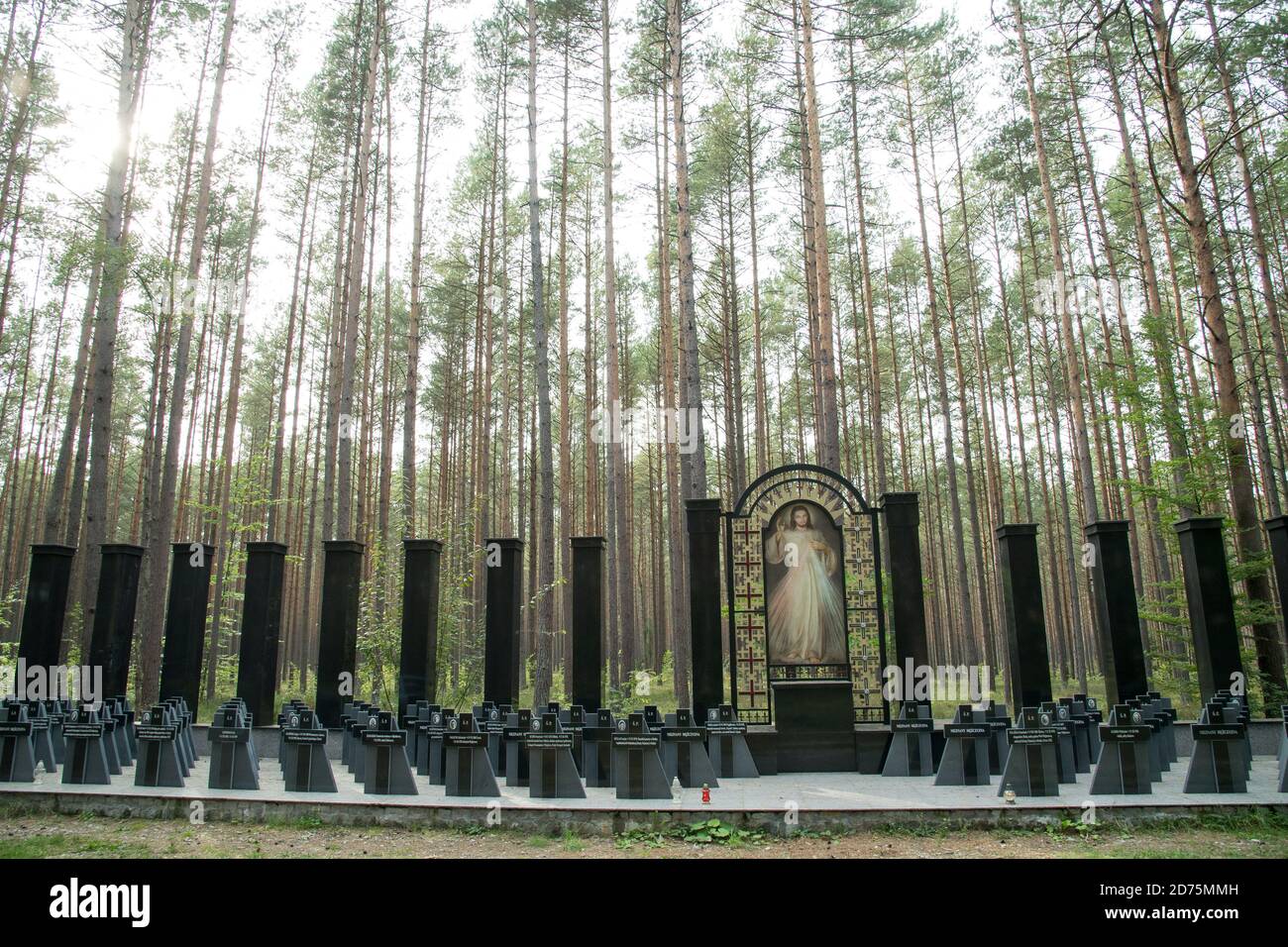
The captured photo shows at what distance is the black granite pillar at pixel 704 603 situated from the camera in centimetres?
994

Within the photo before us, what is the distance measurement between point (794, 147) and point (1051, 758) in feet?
44.6

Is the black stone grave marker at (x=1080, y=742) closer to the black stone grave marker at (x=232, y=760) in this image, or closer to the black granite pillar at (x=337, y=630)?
the black stone grave marker at (x=232, y=760)

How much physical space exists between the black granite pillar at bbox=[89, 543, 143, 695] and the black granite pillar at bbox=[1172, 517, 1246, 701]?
16183 mm

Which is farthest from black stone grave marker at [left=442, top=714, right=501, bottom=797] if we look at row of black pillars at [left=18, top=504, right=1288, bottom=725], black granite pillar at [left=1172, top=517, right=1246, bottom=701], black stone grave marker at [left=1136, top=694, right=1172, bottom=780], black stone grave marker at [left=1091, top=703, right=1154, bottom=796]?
black granite pillar at [left=1172, top=517, right=1246, bottom=701]

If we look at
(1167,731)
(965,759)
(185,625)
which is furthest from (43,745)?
(1167,731)

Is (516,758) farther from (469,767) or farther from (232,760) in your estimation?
(232,760)

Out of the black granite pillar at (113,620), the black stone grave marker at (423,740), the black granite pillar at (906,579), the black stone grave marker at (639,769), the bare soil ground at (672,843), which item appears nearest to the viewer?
the bare soil ground at (672,843)

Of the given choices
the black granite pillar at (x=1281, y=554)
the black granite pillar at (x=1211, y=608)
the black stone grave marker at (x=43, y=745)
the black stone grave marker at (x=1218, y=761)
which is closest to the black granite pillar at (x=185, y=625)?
the black stone grave marker at (x=43, y=745)

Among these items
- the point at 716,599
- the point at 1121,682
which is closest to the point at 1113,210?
the point at 1121,682

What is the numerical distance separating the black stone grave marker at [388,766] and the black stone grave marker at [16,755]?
4.08m

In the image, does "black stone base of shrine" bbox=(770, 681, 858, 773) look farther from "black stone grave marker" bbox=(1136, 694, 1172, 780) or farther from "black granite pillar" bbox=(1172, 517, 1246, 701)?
"black granite pillar" bbox=(1172, 517, 1246, 701)
